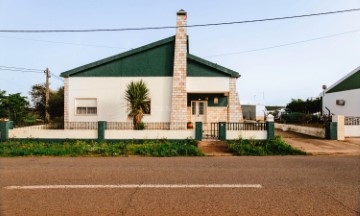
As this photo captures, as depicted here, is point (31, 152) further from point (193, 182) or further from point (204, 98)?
point (204, 98)

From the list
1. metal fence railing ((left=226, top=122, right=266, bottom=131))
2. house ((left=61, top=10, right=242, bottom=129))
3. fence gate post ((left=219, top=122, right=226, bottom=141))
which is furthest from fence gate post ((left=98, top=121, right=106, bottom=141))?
metal fence railing ((left=226, top=122, right=266, bottom=131))

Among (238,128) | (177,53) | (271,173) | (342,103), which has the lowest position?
(271,173)

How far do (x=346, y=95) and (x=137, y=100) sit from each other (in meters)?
19.2

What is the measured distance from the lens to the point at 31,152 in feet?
31.5

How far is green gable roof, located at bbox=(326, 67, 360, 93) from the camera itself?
792 inches

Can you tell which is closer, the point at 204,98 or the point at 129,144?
the point at 129,144

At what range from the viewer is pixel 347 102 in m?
20.8

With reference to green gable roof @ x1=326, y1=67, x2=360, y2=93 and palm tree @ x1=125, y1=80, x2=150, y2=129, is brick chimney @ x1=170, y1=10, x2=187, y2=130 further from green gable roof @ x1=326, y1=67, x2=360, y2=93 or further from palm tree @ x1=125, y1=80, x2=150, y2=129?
green gable roof @ x1=326, y1=67, x2=360, y2=93

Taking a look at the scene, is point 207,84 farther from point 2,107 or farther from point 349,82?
point 349,82

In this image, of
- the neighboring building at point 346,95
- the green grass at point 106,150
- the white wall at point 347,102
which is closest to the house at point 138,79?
the green grass at point 106,150

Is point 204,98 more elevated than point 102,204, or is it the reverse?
point 204,98

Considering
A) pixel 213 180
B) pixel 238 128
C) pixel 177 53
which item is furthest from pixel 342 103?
pixel 213 180

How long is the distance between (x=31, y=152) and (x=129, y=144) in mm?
4013

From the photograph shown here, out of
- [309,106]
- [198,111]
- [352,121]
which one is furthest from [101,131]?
[309,106]
